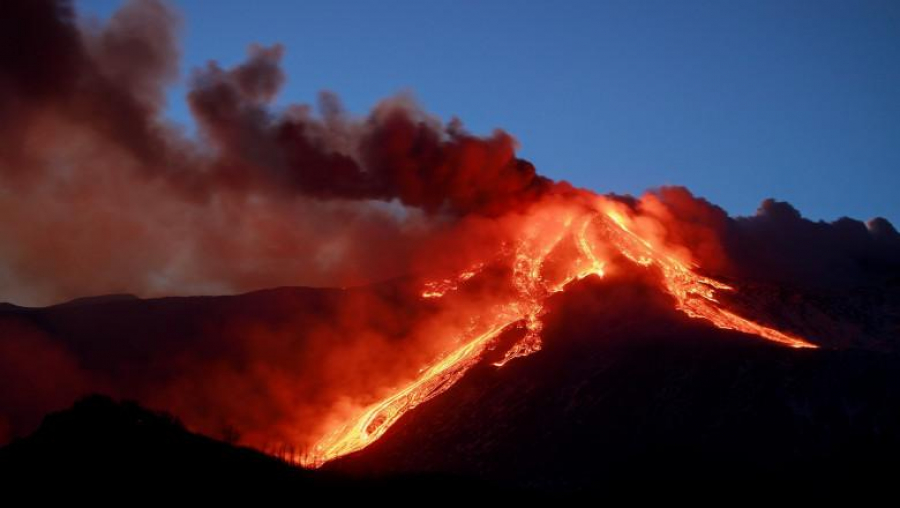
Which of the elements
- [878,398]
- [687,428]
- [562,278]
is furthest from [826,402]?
[562,278]

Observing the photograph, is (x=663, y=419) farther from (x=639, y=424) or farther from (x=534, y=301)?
(x=534, y=301)

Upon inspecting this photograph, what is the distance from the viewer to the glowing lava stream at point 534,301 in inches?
2758

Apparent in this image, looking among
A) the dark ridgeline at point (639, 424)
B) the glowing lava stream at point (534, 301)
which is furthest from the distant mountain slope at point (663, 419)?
the glowing lava stream at point (534, 301)

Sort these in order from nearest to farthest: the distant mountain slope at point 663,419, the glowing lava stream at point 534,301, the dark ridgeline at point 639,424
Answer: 1. the dark ridgeline at point 639,424
2. the distant mountain slope at point 663,419
3. the glowing lava stream at point 534,301

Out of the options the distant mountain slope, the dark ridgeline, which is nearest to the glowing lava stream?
the dark ridgeline

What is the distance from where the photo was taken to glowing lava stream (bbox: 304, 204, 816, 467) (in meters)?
70.1

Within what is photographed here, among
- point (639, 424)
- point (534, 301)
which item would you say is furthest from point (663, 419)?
point (534, 301)

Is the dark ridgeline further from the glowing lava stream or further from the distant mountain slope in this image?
the glowing lava stream

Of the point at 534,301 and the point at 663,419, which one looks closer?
the point at 663,419

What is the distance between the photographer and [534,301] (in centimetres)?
8075

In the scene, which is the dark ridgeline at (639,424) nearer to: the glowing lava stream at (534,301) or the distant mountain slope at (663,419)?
the distant mountain slope at (663,419)

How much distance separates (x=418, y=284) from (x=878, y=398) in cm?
4021

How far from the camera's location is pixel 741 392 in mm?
63125

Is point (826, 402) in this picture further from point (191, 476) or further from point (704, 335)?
point (191, 476)
